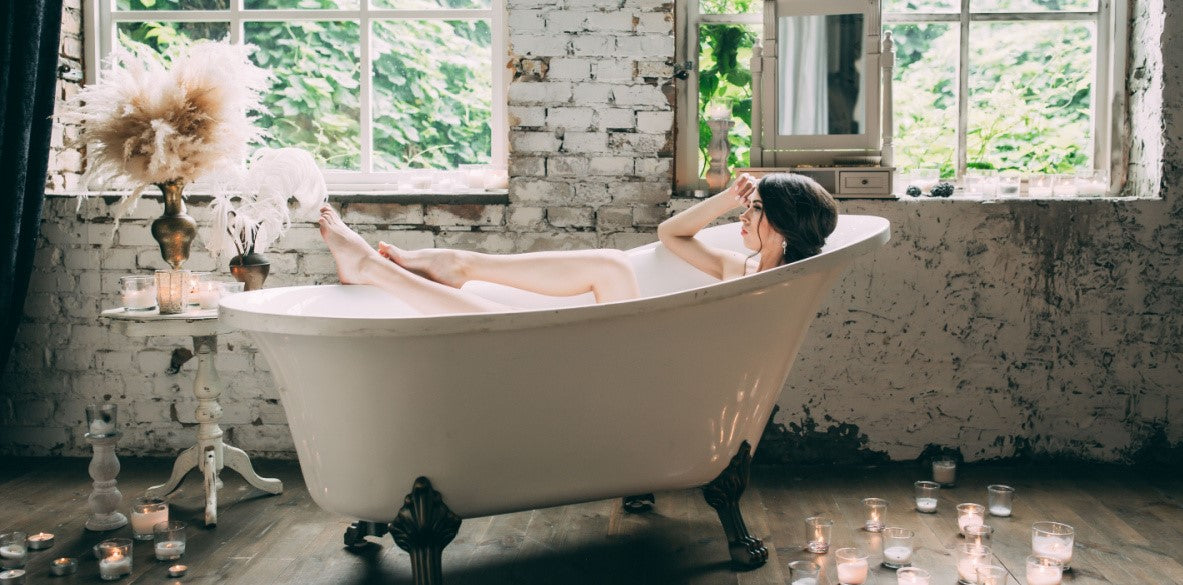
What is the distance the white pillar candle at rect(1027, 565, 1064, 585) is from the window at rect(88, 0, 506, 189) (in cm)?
205

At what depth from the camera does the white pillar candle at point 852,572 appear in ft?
6.62

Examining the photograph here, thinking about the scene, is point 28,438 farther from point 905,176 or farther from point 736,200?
point 905,176

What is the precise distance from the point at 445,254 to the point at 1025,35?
210 cm

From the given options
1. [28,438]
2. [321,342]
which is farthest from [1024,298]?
[28,438]

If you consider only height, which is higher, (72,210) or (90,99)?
(90,99)

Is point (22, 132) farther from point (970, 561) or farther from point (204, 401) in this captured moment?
point (970, 561)

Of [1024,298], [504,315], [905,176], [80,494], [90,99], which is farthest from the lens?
[905,176]

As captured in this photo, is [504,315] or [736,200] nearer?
[504,315]

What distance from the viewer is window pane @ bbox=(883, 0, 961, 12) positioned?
3.23m

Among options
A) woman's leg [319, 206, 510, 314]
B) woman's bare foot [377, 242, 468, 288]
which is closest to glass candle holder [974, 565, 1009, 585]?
woman's leg [319, 206, 510, 314]

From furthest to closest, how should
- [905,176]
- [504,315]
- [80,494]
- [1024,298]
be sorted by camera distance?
[905,176] < [1024,298] < [80,494] < [504,315]

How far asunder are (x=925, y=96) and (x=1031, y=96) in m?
0.35

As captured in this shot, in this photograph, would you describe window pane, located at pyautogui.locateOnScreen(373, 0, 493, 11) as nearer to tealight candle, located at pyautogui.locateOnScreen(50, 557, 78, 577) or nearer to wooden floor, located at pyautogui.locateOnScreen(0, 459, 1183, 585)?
wooden floor, located at pyautogui.locateOnScreen(0, 459, 1183, 585)

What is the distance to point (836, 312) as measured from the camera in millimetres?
3078
